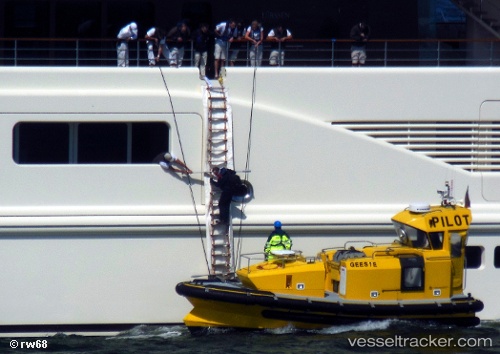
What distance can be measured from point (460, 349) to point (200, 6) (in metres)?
7.09

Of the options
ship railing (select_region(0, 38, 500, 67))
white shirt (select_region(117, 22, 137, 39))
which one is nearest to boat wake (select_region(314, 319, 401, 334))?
white shirt (select_region(117, 22, 137, 39))

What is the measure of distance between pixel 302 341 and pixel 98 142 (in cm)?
334

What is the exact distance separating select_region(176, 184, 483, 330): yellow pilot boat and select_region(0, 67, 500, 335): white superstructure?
616 millimetres

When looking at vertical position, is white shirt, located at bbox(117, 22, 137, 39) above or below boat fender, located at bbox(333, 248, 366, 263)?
above

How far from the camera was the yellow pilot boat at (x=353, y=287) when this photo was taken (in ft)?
38.2

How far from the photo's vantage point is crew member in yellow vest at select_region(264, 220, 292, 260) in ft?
39.7

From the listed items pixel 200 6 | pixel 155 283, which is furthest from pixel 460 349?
pixel 200 6

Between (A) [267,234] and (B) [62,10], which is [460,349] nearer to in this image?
(A) [267,234]

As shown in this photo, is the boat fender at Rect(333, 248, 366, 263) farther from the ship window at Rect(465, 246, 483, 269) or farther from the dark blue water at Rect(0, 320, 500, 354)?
the ship window at Rect(465, 246, 483, 269)

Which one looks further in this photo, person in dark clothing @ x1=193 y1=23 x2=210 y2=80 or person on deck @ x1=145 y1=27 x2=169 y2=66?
person on deck @ x1=145 y1=27 x2=169 y2=66

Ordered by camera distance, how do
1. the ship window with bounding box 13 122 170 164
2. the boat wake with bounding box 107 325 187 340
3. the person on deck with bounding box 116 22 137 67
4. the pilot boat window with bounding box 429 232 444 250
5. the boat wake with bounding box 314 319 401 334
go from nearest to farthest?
the boat wake with bounding box 314 319 401 334 < the pilot boat window with bounding box 429 232 444 250 < the boat wake with bounding box 107 325 187 340 < the ship window with bounding box 13 122 170 164 < the person on deck with bounding box 116 22 137 67

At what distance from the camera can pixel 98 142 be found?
41.4 ft

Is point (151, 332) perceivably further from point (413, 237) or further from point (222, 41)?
point (222, 41)

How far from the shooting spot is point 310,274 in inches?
465
